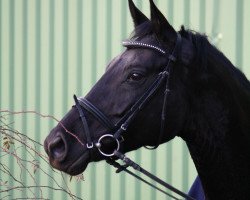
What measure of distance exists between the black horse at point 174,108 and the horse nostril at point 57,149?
8cm

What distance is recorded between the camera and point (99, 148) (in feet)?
6.95

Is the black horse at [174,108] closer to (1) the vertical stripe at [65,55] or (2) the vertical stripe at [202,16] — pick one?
(2) the vertical stripe at [202,16]

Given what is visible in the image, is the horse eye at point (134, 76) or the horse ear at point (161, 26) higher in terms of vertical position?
the horse ear at point (161, 26)

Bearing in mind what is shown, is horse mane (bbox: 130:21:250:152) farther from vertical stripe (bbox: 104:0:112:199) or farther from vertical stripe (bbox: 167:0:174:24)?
vertical stripe (bbox: 104:0:112:199)

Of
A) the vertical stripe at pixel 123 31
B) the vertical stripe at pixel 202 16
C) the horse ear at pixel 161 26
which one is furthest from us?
the vertical stripe at pixel 123 31

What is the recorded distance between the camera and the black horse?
6.99 ft

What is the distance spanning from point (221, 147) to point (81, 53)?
256cm

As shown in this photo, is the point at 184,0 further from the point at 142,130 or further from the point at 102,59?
the point at 142,130

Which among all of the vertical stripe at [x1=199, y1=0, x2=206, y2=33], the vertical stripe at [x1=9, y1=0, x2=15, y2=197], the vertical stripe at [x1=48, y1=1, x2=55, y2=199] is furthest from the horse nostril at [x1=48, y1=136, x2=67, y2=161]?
the vertical stripe at [x1=9, y1=0, x2=15, y2=197]

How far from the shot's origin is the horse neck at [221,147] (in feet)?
7.08

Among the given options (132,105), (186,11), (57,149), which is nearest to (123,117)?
(132,105)

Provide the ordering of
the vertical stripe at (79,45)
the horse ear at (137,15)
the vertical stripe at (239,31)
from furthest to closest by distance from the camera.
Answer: the vertical stripe at (79,45)
the vertical stripe at (239,31)
the horse ear at (137,15)

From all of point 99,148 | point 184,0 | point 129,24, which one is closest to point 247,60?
point 184,0

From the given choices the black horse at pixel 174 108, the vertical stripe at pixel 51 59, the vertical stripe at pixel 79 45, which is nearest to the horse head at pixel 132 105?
the black horse at pixel 174 108
